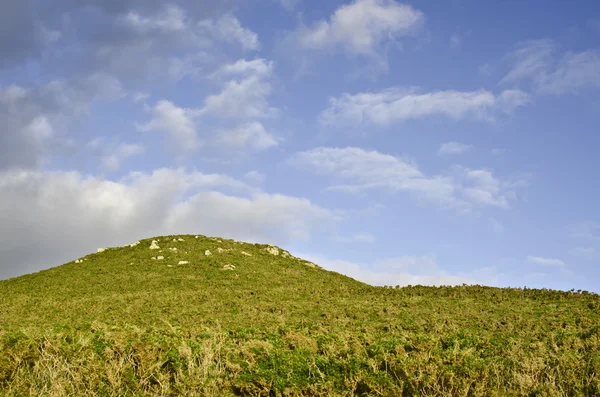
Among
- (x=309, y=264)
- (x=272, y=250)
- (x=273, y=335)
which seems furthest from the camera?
(x=272, y=250)

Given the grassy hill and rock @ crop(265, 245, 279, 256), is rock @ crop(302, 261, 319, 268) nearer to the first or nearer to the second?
rock @ crop(265, 245, 279, 256)

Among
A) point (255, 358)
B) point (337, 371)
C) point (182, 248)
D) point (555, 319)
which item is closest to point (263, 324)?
point (255, 358)

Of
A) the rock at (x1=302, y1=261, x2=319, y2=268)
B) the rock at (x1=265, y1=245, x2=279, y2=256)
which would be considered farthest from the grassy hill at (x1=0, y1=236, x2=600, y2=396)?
the rock at (x1=265, y1=245, x2=279, y2=256)

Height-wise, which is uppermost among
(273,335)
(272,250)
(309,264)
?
(272,250)

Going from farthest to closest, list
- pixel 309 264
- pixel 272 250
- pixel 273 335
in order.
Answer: pixel 272 250 → pixel 309 264 → pixel 273 335

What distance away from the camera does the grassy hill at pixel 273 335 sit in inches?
474

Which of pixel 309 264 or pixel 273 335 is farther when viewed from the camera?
pixel 309 264

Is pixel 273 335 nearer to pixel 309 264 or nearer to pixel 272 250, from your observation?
pixel 309 264

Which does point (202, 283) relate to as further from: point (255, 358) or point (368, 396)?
point (368, 396)

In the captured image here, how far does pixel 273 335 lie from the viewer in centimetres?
1848

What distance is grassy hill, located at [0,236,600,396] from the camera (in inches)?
474

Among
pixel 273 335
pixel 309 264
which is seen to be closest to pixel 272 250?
pixel 309 264

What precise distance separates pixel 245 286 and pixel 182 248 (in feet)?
47.3

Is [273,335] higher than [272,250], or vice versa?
[272,250]
